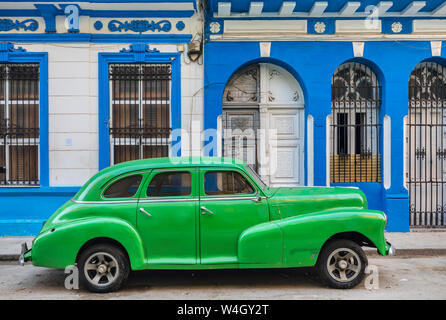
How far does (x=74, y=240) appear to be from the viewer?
4.78 meters

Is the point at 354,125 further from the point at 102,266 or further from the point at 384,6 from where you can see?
the point at 102,266

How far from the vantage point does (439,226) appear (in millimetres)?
8742

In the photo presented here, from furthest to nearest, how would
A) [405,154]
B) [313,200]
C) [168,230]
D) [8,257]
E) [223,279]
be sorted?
[405,154] < [8,257] < [223,279] < [313,200] < [168,230]

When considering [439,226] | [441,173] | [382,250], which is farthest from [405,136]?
[382,250]

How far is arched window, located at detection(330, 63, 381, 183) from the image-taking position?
28.7ft

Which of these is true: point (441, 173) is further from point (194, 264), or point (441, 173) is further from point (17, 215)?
point (17, 215)

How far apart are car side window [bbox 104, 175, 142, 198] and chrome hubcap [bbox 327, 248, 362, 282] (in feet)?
8.49

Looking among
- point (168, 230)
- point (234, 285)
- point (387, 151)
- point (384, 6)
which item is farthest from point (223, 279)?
point (384, 6)

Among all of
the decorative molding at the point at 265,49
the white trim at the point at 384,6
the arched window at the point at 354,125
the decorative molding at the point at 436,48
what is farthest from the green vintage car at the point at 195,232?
the decorative molding at the point at 436,48

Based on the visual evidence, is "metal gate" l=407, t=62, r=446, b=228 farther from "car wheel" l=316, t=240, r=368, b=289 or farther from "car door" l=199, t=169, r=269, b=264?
"car door" l=199, t=169, r=269, b=264

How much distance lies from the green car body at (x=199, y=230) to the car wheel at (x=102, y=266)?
101 millimetres

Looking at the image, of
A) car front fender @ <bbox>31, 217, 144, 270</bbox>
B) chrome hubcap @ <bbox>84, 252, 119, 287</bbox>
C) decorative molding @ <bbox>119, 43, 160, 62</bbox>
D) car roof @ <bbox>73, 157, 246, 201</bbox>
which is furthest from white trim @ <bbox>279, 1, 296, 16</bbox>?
chrome hubcap @ <bbox>84, 252, 119, 287</bbox>

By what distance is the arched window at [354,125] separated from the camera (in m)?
8.73

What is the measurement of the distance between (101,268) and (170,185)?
130cm
